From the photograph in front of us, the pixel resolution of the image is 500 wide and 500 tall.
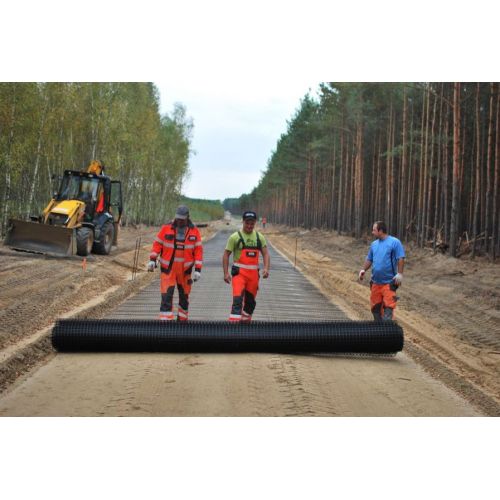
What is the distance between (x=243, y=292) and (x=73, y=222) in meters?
13.0

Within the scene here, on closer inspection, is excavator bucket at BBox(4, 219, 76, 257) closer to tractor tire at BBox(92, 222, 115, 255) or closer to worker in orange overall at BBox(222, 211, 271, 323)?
tractor tire at BBox(92, 222, 115, 255)

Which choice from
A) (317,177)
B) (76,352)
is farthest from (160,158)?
(76,352)

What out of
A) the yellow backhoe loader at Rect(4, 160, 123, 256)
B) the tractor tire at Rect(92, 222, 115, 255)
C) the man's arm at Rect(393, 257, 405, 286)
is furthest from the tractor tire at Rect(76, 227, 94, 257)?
the man's arm at Rect(393, 257, 405, 286)

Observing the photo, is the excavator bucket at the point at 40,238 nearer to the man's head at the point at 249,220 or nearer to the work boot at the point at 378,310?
the man's head at the point at 249,220

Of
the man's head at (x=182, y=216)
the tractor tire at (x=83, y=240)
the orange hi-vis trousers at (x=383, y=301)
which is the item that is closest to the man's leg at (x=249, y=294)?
the man's head at (x=182, y=216)

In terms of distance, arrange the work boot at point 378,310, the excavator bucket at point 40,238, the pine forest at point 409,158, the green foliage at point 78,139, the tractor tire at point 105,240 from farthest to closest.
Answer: the green foliage at point 78,139
the pine forest at point 409,158
the tractor tire at point 105,240
the excavator bucket at point 40,238
the work boot at point 378,310

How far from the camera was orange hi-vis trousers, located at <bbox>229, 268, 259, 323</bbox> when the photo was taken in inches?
383

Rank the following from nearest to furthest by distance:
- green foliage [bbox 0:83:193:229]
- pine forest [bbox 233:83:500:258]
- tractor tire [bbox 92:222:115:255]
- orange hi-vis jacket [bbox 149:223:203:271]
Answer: orange hi-vis jacket [bbox 149:223:203:271] < tractor tire [bbox 92:222:115:255] < pine forest [bbox 233:83:500:258] < green foliage [bbox 0:83:193:229]

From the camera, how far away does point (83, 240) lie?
21.8 metres

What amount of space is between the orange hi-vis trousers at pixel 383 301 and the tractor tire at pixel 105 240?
15236 mm

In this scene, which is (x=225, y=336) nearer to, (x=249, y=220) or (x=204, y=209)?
(x=249, y=220)

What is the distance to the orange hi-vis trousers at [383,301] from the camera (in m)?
9.79

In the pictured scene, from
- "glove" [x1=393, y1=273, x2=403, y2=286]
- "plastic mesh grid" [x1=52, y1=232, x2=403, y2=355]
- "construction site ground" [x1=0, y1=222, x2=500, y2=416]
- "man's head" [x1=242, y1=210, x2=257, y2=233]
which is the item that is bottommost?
"construction site ground" [x1=0, y1=222, x2=500, y2=416]

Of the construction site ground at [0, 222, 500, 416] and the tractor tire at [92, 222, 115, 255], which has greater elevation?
the tractor tire at [92, 222, 115, 255]
